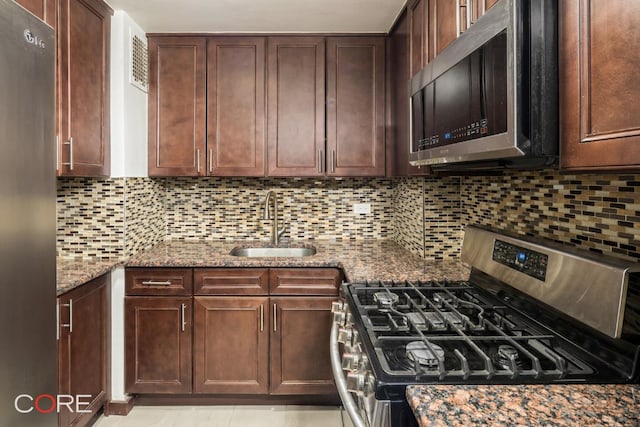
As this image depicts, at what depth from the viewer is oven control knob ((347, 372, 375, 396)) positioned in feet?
3.55

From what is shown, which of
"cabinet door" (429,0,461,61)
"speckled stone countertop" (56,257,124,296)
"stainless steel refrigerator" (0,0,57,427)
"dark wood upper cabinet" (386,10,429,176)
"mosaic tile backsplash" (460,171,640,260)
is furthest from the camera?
"dark wood upper cabinet" (386,10,429,176)

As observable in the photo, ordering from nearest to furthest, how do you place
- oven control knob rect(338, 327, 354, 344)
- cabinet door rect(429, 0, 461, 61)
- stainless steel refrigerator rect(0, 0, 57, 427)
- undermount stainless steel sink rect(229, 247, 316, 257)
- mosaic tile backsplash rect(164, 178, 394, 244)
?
1. stainless steel refrigerator rect(0, 0, 57, 427)
2. oven control knob rect(338, 327, 354, 344)
3. cabinet door rect(429, 0, 461, 61)
4. undermount stainless steel sink rect(229, 247, 316, 257)
5. mosaic tile backsplash rect(164, 178, 394, 244)

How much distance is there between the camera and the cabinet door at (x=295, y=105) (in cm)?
285

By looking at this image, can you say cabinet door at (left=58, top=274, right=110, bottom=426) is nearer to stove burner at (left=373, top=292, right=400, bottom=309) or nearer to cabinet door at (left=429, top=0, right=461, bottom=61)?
stove burner at (left=373, top=292, right=400, bottom=309)

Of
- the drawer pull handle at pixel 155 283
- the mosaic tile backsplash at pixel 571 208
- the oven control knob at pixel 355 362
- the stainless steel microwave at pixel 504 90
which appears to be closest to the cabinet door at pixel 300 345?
the drawer pull handle at pixel 155 283

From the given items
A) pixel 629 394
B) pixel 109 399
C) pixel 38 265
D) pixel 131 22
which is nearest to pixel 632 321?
pixel 629 394

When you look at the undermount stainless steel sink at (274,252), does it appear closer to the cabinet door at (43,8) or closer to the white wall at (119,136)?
the white wall at (119,136)

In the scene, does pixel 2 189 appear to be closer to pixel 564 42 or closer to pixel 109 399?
pixel 564 42

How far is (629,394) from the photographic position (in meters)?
0.95

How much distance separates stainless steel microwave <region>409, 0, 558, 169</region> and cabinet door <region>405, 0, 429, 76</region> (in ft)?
1.57

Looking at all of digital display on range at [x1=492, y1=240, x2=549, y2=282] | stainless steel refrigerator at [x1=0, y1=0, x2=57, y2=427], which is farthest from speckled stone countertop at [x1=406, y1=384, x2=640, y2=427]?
stainless steel refrigerator at [x1=0, y1=0, x2=57, y2=427]

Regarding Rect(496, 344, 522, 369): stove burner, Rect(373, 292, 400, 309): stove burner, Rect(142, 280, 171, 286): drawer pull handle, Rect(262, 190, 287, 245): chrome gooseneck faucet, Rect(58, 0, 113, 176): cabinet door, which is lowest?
Rect(142, 280, 171, 286): drawer pull handle

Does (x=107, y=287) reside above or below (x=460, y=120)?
below

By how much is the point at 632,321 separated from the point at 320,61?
229 centimetres
